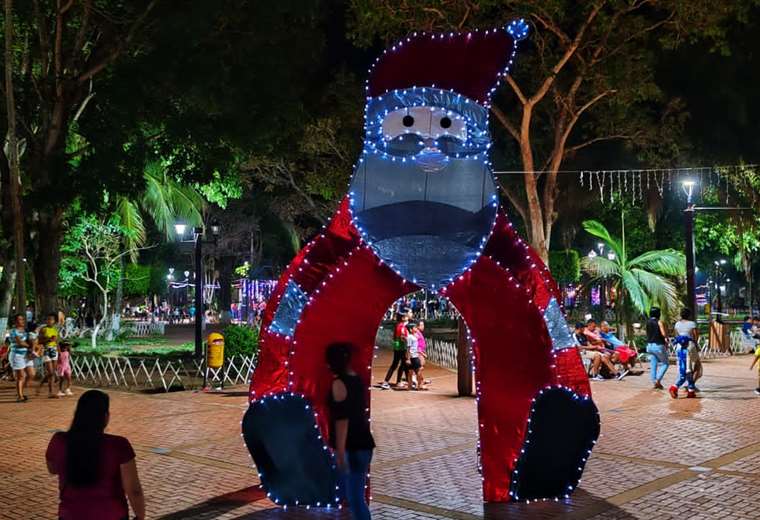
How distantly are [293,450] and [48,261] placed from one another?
13804 millimetres

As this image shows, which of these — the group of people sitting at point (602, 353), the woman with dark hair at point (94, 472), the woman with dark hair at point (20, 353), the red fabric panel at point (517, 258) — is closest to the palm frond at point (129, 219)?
the woman with dark hair at point (20, 353)

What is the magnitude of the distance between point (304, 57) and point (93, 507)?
58.3 feet

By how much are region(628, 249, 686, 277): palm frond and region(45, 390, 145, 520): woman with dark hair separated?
63.2 ft

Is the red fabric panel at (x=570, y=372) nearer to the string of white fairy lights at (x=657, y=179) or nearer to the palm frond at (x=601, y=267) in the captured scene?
the palm frond at (x=601, y=267)

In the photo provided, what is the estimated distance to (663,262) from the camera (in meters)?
21.6

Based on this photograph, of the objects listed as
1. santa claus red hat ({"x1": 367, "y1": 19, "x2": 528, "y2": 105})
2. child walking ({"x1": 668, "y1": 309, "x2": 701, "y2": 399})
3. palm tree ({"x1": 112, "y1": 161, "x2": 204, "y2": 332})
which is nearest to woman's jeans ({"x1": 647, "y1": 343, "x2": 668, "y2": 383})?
child walking ({"x1": 668, "y1": 309, "x2": 701, "y2": 399})

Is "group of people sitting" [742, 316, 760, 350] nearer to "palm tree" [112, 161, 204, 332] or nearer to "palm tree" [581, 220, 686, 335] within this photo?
"palm tree" [581, 220, 686, 335]

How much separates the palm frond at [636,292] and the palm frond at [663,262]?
0.68 m

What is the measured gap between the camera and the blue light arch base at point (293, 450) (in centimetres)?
711

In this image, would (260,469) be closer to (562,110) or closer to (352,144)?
(562,110)

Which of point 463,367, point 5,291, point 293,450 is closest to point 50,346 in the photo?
point 5,291

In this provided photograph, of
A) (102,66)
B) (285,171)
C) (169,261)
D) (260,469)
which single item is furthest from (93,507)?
(169,261)

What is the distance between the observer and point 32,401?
14.6m

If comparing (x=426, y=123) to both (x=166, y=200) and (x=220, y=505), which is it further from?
(x=166, y=200)
